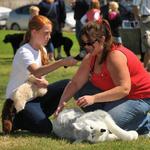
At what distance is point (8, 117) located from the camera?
237 inches

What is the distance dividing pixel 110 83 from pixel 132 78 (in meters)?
0.21

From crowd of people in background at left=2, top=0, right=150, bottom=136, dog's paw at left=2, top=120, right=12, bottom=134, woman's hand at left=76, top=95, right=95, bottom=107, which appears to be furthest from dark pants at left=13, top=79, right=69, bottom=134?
woman's hand at left=76, top=95, right=95, bottom=107

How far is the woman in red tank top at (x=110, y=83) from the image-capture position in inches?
219

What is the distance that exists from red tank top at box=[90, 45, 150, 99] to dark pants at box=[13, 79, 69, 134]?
0.51m

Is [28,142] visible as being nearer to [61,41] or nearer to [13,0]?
[61,41]

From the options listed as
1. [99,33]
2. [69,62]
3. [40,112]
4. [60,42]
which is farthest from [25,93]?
[60,42]

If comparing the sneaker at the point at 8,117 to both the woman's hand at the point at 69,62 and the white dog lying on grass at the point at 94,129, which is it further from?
the woman's hand at the point at 69,62

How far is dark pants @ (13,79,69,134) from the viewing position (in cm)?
599

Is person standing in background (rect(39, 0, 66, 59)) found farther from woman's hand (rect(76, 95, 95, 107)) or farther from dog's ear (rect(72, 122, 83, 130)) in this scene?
woman's hand (rect(76, 95, 95, 107))

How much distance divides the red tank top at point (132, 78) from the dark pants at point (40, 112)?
19.9 inches

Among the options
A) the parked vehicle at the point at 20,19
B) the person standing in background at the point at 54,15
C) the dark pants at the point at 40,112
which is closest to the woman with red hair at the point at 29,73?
the dark pants at the point at 40,112

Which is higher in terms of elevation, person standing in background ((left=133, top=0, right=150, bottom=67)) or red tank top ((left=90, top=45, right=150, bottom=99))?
red tank top ((left=90, top=45, right=150, bottom=99))

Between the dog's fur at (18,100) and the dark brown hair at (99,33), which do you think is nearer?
the dark brown hair at (99,33)

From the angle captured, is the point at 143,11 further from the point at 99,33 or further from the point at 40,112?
the point at 99,33
